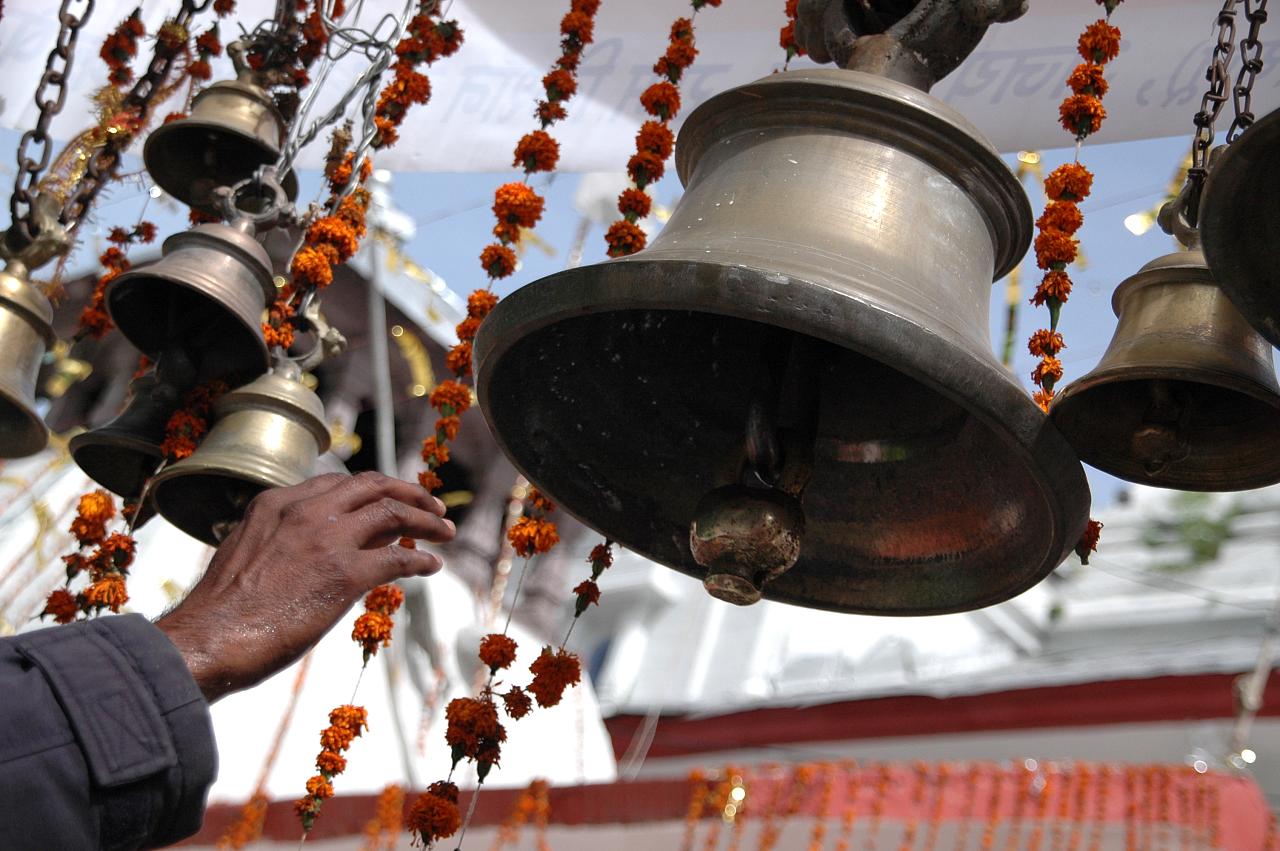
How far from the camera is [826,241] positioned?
4.72ft

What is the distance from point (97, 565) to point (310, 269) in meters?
0.64

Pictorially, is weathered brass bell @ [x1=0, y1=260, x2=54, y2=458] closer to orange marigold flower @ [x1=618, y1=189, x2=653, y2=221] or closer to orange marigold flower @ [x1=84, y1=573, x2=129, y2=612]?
orange marigold flower @ [x1=84, y1=573, x2=129, y2=612]

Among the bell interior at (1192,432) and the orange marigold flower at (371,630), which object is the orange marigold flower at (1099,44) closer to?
the bell interior at (1192,432)

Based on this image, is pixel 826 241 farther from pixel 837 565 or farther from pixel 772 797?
pixel 772 797

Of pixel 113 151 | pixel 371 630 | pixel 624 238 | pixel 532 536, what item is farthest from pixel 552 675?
pixel 113 151

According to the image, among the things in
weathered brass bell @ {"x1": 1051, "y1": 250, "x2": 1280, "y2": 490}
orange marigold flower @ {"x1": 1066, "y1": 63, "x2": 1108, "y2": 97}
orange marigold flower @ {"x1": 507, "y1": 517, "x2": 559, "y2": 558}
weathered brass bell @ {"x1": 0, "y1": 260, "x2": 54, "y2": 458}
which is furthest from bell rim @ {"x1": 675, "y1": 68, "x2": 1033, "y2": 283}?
weathered brass bell @ {"x1": 0, "y1": 260, "x2": 54, "y2": 458}

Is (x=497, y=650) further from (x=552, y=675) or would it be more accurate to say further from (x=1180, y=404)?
(x=1180, y=404)

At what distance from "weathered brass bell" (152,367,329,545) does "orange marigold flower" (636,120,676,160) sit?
2.32ft

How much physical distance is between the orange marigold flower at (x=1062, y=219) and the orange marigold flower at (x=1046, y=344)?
189 millimetres

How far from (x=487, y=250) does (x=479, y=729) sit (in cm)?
84

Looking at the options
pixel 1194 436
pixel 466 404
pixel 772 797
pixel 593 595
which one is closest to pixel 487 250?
pixel 466 404

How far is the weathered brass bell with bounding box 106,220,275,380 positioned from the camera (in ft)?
7.43

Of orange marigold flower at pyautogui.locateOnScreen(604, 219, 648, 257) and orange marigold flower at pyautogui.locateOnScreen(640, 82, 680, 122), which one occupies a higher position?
orange marigold flower at pyautogui.locateOnScreen(640, 82, 680, 122)

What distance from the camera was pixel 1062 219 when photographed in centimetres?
198
